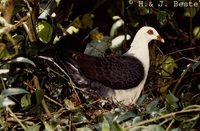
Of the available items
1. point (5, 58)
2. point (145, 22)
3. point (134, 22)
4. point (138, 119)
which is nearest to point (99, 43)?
point (134, 22)

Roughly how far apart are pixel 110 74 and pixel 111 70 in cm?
2

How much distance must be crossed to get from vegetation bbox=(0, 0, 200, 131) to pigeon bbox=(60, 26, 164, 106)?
0.23ft

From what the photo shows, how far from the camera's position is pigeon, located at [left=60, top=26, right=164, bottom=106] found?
2225 millimetres

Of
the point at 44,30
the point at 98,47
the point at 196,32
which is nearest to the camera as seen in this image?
the point at 44,30

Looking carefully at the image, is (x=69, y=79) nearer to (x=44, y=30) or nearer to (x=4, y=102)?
(x=44, y=30)

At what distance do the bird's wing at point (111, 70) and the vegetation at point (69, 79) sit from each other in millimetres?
74

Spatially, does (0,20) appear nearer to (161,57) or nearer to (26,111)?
(26,111)

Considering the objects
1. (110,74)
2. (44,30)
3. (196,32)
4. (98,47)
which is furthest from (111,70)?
(44,30)

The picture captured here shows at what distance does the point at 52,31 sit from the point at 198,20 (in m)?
1.12

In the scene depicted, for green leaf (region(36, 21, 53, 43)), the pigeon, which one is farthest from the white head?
green leaf (region(36, 21, 53, 43))

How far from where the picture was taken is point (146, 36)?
2.51 meters

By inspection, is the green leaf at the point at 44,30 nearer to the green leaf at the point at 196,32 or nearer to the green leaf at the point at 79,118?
the green leaf at the point at 79,118

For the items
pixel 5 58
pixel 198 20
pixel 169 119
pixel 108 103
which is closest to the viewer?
pixel 169 119

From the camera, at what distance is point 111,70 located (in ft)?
7.63
